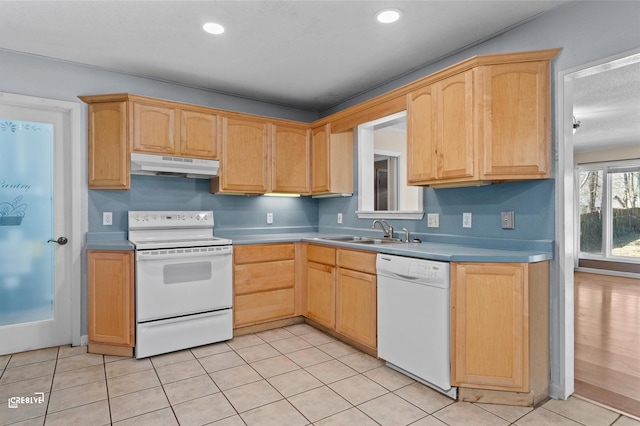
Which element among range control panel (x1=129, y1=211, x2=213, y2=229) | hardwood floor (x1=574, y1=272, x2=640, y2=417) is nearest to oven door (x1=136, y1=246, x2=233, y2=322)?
range control panel (x1=129, y1=211, x2=213, y2=229)

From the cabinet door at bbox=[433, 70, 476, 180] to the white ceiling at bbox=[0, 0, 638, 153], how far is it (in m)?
0.45

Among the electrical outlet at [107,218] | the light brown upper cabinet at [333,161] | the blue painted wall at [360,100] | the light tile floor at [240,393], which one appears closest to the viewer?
the light tile floor at [240,393]

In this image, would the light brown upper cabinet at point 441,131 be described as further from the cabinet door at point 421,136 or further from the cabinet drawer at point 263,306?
the cabinet drawer at point 263,306

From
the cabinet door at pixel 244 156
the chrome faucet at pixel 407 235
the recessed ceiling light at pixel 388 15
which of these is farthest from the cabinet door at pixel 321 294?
the recessed ceiling light at pixel 388 15

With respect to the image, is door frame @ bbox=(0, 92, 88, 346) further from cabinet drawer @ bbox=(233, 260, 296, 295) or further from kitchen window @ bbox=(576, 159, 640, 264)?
kitchen window @ bbox=(576, 159, 640, 264)

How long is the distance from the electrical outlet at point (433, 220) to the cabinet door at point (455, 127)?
542mm

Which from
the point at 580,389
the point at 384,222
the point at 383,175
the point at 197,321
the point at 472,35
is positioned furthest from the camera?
the point at 383,175

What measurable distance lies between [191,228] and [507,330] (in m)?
2.98

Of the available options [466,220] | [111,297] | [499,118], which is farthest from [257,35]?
[111,297]

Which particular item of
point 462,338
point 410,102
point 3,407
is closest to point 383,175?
point 410,102

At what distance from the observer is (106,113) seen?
3201mm

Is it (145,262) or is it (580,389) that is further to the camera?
(145,262)

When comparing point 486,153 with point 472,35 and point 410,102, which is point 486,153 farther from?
point 472,35

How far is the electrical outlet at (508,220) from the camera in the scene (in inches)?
100.0
